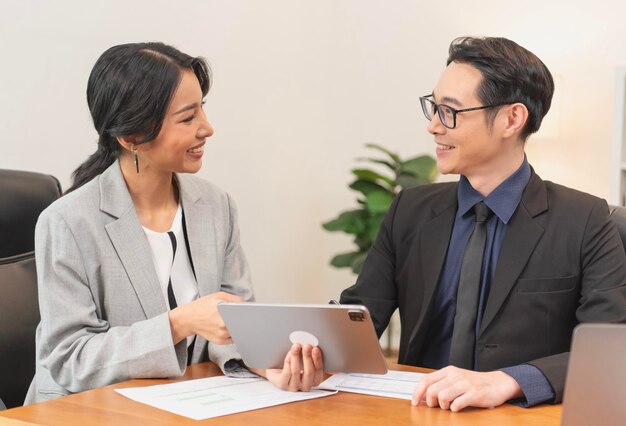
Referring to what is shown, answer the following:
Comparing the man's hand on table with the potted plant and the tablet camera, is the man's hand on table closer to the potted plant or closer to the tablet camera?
the tablet camera

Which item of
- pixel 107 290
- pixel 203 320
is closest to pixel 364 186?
pixel 107 290

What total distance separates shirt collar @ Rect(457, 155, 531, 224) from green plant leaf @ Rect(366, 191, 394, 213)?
2.39 meters

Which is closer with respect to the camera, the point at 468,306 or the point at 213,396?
the point at 213,396

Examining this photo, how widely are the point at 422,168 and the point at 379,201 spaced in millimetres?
295

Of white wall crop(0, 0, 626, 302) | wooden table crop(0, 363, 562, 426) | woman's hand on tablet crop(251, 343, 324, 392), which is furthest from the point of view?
white wall crop(0, 0, 626, 302)

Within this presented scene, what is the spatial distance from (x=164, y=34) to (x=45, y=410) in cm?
278

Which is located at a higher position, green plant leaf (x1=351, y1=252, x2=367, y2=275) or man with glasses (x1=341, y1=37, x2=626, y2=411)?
man with glasses (x1=341, y1=37, x2=626, y2=411)

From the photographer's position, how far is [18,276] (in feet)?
7.73

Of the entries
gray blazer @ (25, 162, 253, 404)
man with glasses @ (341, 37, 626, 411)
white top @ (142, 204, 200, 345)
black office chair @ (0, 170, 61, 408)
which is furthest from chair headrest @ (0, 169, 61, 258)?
man with glasses @ (341, 37, 626, 411)

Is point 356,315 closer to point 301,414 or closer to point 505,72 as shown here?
point 301,414

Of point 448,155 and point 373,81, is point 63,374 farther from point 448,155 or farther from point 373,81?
point 373,81

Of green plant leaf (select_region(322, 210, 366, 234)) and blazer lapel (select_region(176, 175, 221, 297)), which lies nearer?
blazer lapel (select_region(176, 175, 221, 297))

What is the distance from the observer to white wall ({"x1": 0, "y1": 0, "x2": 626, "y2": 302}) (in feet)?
11.6

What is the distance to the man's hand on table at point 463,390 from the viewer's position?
164cm
